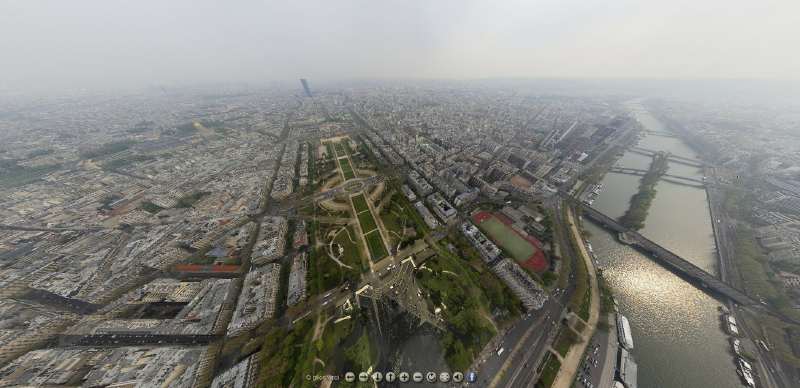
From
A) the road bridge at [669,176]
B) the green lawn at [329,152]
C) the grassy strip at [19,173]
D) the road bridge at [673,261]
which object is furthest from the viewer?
the green lawn at [329,152]

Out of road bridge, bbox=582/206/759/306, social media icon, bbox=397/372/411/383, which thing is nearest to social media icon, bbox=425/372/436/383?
social media icon, bbox=397/372/411/383

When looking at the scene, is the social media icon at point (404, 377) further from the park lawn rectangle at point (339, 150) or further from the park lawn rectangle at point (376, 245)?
the park lawn rectangle at point (339, 150)

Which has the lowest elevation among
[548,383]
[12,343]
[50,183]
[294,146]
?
[548,383]

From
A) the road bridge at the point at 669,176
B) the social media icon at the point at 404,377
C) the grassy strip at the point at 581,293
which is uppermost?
the road bridge at the point at 669,176

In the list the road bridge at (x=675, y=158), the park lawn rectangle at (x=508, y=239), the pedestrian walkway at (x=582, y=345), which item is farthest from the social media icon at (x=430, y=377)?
the road bridge at (x=675, y=158)

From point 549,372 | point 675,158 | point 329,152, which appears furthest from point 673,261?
point 329,152

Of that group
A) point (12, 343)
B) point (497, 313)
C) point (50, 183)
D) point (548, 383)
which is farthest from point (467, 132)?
point (50, 183)

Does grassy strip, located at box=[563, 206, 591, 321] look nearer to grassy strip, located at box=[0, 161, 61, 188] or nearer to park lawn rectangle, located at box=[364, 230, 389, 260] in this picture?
park lawn rectangle, located at box=[364, 230, 389, 260]

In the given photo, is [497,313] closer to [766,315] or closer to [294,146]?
[766,315]
